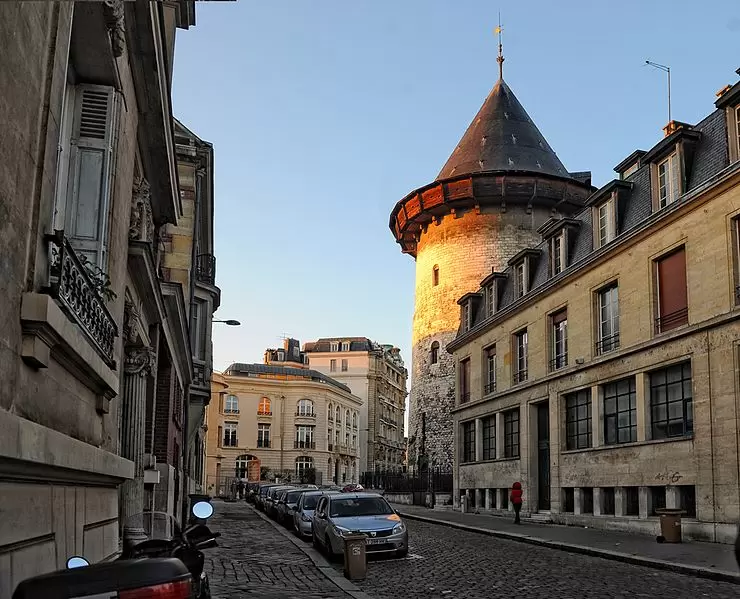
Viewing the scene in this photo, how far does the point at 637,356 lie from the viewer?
74.6 feet

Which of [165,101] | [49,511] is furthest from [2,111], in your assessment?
[165,101]

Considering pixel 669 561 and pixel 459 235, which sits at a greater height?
pixel 459 235

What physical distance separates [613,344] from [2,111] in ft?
72.2

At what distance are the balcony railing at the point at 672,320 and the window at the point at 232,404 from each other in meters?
70.0

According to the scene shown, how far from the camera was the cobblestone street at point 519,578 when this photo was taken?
11.8 meters

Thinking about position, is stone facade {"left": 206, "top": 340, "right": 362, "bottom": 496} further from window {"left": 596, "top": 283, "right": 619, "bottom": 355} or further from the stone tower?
window {"left": 596, "top": 283, "right": 619, "bottom": 355}

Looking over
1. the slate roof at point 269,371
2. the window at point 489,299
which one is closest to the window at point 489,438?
the window at point 489,299

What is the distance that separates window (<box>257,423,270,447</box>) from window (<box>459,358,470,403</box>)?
53.0 m

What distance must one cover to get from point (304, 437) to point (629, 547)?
242 ft

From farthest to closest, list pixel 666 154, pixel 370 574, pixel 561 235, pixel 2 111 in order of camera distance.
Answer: pixel 561 235
pixel 666 154
pixel 370 574
pixel 2 111

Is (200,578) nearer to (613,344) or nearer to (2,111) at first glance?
(2,111)

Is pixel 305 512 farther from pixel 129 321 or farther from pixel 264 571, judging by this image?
pixel 129 321

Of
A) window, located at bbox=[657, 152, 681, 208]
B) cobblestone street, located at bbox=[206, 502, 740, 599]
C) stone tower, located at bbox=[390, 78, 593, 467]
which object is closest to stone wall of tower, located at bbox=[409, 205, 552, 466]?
stone tower, located at bbox=[390, 78, 593, 467]

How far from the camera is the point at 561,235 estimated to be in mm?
28406
